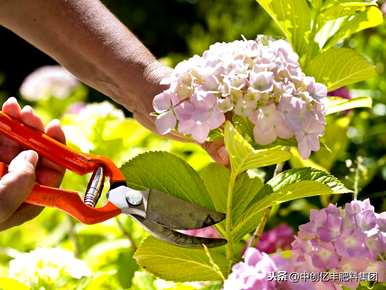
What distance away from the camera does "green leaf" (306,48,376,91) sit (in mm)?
1236

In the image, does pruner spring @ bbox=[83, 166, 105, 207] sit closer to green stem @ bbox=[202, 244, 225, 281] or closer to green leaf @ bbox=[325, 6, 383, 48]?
green stem @ bbox=[202, 244, 225, 281]

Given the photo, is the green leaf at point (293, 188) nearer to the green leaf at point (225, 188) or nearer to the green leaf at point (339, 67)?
the green leaf at point (225, 188)

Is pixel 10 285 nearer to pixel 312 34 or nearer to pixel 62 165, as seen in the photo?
pixel 62 165

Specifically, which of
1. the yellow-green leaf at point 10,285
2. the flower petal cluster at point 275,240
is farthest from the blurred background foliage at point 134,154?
the flower petal cluster at point 275,240

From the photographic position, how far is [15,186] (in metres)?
1.12

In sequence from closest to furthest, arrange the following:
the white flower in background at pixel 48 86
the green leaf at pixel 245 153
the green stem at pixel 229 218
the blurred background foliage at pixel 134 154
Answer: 1. the green leaf at pixel 245 153
2. the green stem at pixel 229 218
3. the blurred background foliage at pixel 134 154
4. the white flower in background at pixel 48 86

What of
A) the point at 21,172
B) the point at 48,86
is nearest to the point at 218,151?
the point at 21,172

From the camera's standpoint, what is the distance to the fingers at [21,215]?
130cm

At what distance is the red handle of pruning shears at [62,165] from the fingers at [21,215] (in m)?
0.08

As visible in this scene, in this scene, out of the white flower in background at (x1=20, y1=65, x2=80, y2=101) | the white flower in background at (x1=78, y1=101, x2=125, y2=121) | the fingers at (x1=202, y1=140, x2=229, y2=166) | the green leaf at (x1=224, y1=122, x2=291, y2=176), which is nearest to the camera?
the green leaf at (x1=224, y1=122, x2=291, y2=176)

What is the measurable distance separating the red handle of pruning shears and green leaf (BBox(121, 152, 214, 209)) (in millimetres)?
40

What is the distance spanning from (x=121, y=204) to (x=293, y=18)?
38 centimetres

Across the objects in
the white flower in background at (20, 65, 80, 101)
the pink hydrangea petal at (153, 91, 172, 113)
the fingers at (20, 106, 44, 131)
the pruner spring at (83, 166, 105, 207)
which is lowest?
the white flower in background at (20, 65, 80, 101)

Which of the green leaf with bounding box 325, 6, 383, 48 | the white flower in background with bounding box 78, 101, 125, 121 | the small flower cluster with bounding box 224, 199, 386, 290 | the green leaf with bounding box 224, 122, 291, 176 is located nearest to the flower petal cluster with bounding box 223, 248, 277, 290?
the small flower cluster with bounding box 224, 199, 386, 290
